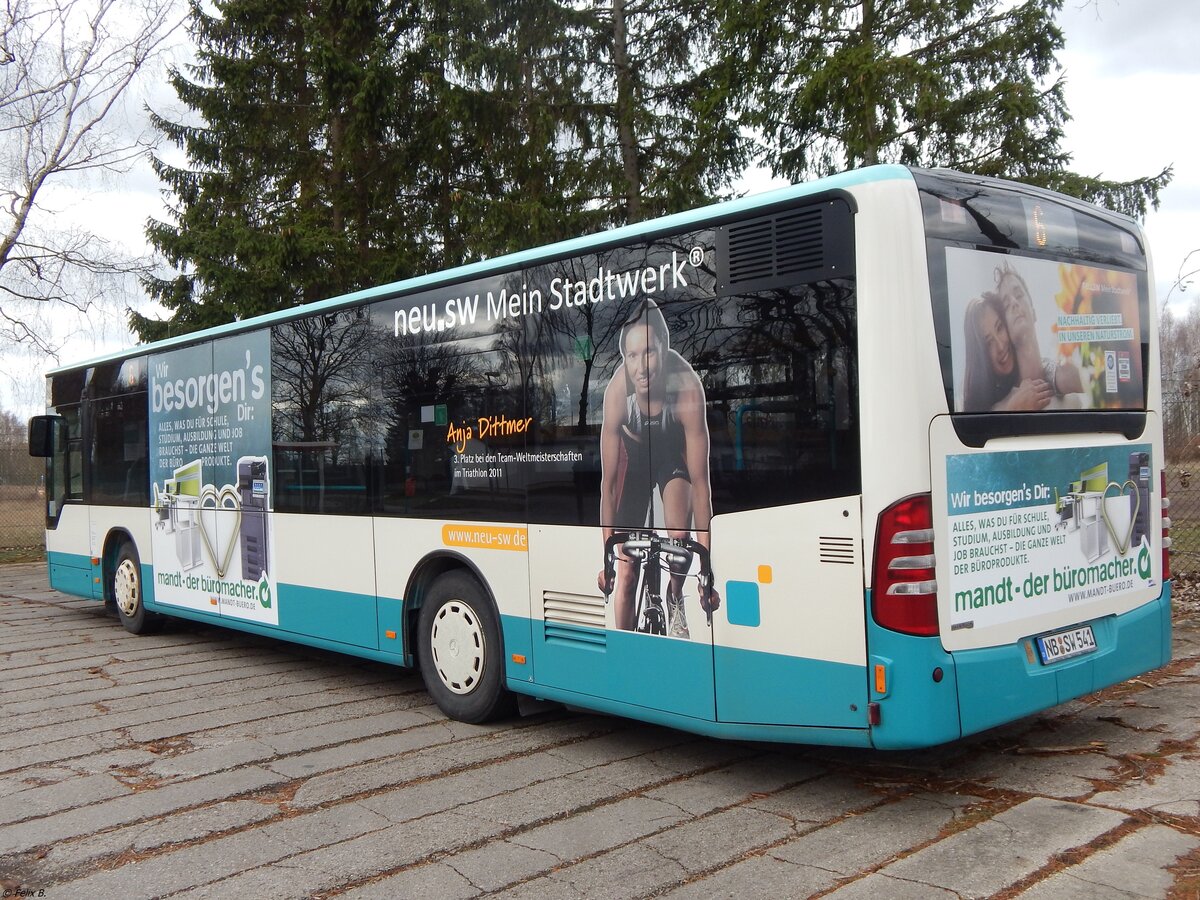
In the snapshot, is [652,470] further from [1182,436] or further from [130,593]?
[1182,436]

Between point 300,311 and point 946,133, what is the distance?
9.21 m

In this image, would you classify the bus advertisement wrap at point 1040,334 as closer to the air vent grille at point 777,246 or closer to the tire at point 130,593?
the air vent grille at point 777,246

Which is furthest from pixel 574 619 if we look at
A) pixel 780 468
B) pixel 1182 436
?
pixel 1182 436

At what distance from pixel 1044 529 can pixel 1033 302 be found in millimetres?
1094

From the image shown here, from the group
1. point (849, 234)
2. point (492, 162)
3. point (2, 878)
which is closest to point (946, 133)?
point (492, 162)

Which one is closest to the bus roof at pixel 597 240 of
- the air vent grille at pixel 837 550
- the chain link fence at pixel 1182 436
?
the air vent grille at pixel 837 550

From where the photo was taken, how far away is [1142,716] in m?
6.17

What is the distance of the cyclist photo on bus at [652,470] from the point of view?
5.18m

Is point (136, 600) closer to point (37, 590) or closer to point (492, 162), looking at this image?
point (37, 590)

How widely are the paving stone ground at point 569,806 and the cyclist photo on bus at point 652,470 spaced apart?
3.27ft

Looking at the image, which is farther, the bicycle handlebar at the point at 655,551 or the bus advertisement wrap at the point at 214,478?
the bus advertisement wrap at the point at 214,478

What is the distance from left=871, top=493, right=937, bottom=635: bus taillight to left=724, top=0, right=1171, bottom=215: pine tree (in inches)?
372

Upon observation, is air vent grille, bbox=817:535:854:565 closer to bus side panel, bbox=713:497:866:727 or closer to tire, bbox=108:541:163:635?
bus side panel, bbox=713:497:866:727

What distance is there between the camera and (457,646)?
6.73 meters
